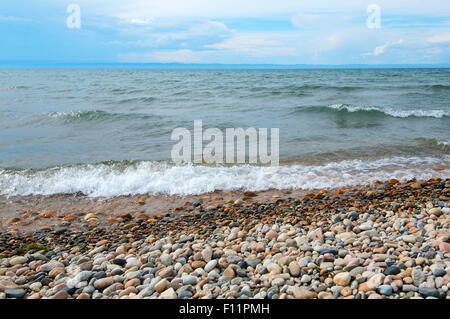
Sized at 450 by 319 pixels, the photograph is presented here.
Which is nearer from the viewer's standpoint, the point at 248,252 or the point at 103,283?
the point at 103,283

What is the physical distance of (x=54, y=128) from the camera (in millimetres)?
14617

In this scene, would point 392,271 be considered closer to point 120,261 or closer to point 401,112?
point 120,261

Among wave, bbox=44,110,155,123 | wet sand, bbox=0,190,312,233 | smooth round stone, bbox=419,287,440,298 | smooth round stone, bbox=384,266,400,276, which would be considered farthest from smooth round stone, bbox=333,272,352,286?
wave, bbox=44,110,155,123

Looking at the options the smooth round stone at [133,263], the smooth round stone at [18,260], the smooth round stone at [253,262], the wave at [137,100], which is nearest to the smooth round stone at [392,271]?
the smooth round stone at [253,262]

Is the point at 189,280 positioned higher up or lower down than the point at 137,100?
lower down

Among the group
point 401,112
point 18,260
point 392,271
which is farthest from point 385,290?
point 401,112

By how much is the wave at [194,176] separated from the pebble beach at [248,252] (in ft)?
4.16

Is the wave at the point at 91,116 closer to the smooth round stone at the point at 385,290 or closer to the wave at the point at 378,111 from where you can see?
the wave at the point at 378,111

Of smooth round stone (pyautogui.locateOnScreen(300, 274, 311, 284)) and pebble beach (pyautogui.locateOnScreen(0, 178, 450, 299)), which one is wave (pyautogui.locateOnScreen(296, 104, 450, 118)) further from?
smooth round stone (pyautogui.locateOnScreen(300, 274, 311, 284))

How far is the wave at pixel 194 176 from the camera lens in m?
7.42

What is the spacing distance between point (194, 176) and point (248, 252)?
4.12 metres

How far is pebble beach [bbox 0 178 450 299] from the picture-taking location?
315cm

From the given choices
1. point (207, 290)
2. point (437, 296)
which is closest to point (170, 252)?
point (207, 290)

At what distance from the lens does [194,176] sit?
7.93 meters
